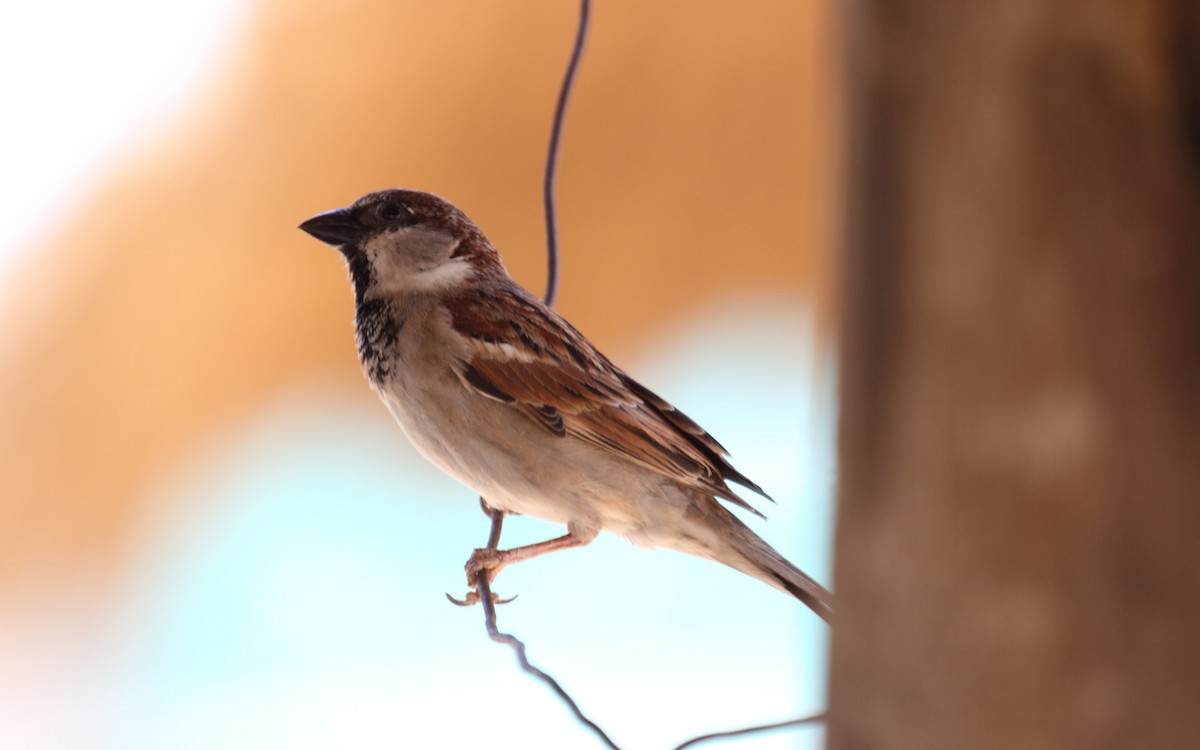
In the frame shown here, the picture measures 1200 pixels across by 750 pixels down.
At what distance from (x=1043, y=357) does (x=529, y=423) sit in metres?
1.35

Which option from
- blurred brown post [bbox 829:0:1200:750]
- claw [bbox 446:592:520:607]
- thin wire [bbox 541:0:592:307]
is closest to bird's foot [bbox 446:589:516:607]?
claw [bbox 446:592:520:607]

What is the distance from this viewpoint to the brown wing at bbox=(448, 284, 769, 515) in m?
1.89

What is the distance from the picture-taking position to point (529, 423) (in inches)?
74.4

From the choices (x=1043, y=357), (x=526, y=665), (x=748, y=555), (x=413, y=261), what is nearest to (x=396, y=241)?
(x=413, y=261)

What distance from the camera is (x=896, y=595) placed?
0.60 m

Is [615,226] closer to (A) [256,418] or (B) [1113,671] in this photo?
(A) [256,418]

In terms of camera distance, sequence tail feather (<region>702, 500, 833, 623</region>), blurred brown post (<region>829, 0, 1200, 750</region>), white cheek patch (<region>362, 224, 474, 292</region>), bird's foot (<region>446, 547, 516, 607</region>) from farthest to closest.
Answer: white cheek patch (<region>362, 224, 474, 292</region>) → bird's foot (<region>446, 547, 516, 607</region>) → tail feather (<region>702, 500, 833, 623</region>) → blurred brown post (<region>829, 0, 1200, 750</region>)

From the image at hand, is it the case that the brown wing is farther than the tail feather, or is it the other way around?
the brown wing

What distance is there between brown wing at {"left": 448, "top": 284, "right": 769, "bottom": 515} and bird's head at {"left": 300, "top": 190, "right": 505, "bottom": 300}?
9 centimetres

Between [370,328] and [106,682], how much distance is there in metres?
2.47

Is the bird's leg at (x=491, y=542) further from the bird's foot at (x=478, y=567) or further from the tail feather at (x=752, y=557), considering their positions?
the tail feather at (x=752, y=557)

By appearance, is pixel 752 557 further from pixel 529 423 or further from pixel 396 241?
pixel 396 241

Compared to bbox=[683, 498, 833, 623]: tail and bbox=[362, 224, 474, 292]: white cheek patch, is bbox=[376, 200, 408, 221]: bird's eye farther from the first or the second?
bbox=[683, 498, 833, 623]: tail

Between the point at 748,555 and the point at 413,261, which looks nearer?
the point at 748,555
